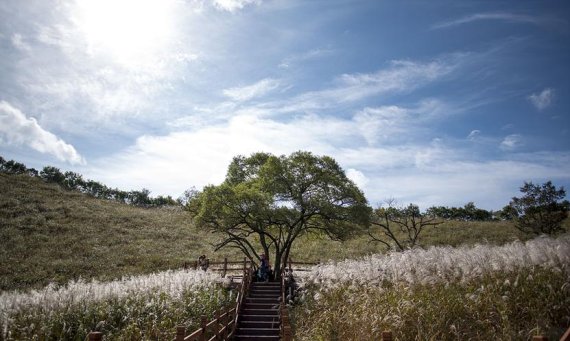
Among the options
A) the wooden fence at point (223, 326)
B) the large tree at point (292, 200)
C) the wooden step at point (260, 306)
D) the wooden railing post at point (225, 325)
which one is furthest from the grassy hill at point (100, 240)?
the wooden railing post at point (225, 325)

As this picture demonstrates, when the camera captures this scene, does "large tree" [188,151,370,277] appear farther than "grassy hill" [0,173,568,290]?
No

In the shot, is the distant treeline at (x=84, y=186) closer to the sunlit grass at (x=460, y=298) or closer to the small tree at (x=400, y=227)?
the small tree at (x=400, y=227)

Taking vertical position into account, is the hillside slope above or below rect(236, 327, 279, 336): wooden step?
above

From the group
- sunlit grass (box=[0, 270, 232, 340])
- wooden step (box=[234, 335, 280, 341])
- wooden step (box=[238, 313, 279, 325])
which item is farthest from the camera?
wooden step (box=[238, 313, 279, 325])

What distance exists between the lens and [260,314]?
1955 centimetres

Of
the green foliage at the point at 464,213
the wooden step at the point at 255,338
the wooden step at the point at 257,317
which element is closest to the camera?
the wooden step at the point at 255,338

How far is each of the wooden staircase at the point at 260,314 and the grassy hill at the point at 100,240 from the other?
27.6 ft

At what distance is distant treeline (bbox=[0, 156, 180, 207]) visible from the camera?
87688 mm

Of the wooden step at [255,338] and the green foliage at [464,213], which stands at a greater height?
the green foliage at [464,213]

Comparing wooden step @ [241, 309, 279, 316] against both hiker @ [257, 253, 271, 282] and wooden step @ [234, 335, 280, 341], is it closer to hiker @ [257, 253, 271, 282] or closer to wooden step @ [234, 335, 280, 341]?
wooden step @ [234, 335, 280, 341]

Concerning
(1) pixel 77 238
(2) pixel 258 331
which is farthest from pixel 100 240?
(2) pixel 258 331

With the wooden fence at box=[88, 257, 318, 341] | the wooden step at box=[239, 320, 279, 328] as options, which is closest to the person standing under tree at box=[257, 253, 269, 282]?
the wooden fence at box=[88, 257, 318, 341]

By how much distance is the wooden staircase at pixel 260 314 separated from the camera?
56.7ft

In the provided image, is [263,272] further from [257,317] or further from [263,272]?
[257,317]
